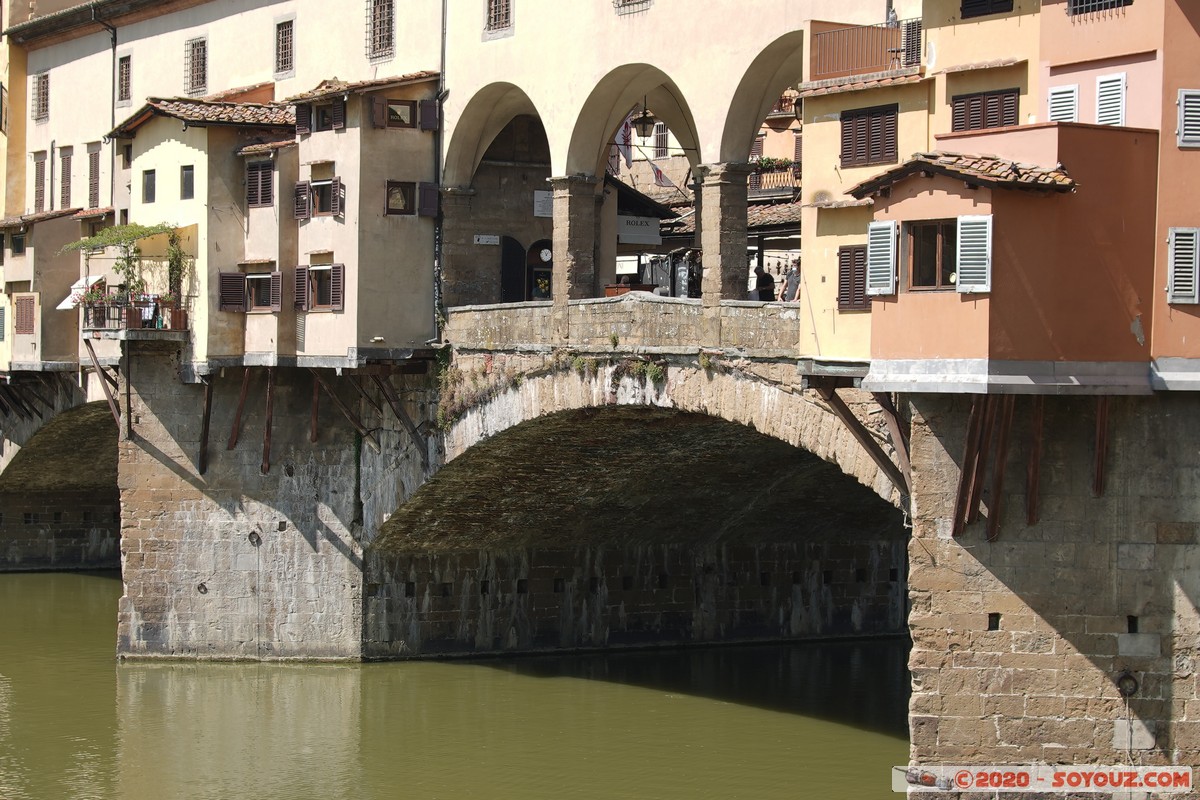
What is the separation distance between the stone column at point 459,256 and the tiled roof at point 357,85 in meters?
1.65

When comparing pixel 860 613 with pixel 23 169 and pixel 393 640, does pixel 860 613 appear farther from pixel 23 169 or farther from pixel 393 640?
pixel 23 169

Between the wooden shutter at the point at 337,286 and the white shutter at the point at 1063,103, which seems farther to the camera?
the wooden shutter at the point at 337,286

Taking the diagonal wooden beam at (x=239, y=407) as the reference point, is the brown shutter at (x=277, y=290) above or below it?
above

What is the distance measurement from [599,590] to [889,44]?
14.1m

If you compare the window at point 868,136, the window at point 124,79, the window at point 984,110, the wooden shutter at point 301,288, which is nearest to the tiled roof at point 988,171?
the window at point 984,110

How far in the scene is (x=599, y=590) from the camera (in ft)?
109

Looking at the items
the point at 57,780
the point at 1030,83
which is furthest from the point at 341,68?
the point at 1030,83

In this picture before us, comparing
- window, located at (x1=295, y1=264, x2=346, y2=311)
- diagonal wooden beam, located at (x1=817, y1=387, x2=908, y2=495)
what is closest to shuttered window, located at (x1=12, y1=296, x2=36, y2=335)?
window, located at (x1=295, y1=264, x2=346, y2=311)

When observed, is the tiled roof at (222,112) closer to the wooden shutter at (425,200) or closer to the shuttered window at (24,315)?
the wooden shutter at (425,200)

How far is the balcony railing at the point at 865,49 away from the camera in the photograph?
21.0m

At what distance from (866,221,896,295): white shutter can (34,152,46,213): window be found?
27372 mm

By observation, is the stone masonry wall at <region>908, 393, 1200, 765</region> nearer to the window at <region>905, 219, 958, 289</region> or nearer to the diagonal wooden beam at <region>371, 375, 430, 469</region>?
the window at <region>905, 219, 958, 289</region>

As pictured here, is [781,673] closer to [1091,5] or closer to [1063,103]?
[1063,103]

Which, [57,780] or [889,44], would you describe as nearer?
[889,44]
